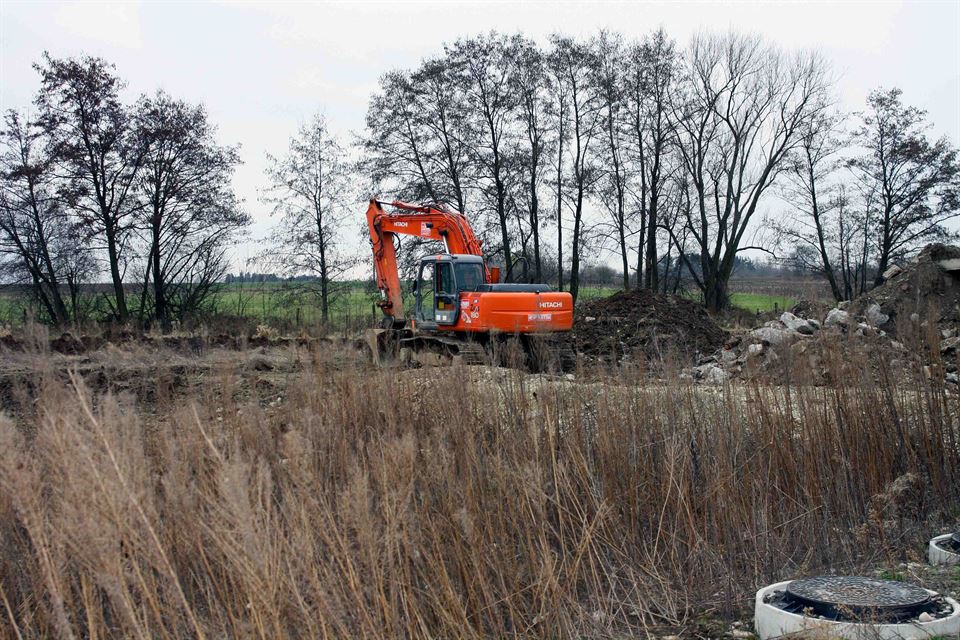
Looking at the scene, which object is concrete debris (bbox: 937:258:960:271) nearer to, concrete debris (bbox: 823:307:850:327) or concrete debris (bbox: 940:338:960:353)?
concrete debris (bbox: 823:307:850:327)

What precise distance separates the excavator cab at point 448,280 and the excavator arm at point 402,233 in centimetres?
93

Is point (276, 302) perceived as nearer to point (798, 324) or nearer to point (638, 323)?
point (638, 323)

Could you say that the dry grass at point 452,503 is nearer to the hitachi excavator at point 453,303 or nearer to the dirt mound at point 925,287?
the hitachi excavator at point 453,303

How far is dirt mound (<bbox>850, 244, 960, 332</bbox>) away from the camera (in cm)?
1583

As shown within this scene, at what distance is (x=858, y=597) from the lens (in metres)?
4.10

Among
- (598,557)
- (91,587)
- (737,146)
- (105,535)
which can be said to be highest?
(737,146)

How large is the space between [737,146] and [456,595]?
3112 cm

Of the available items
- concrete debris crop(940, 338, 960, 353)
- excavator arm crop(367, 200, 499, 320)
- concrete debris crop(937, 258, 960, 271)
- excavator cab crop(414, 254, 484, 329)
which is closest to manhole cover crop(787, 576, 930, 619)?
concrete debris crop(940, 338, 960, 353)

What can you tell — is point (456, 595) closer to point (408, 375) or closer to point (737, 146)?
point (408, 375)

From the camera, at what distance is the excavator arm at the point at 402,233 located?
16.9m

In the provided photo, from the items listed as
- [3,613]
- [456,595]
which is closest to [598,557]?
[456,595]

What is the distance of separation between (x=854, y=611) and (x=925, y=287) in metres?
13.9

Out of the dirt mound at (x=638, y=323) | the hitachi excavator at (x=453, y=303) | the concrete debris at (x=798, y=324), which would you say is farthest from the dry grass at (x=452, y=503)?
the dirt mound at (x=638, y=323)

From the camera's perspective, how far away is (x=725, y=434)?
5988 mm
